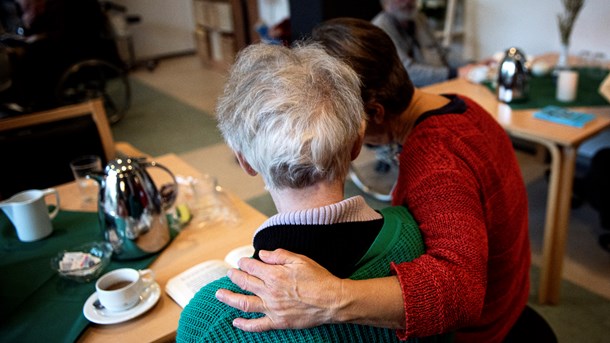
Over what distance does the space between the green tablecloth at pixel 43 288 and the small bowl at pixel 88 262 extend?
0.02 metres

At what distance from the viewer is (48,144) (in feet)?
6.54

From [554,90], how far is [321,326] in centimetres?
219

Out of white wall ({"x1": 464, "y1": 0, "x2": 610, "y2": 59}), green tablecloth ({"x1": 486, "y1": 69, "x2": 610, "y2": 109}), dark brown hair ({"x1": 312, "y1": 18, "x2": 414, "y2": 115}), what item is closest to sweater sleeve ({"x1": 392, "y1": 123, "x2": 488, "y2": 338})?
dark brown hair ({"x1": 312, "y1": 18, "x2": 414, "y2": 115})

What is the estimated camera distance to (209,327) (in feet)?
2.49

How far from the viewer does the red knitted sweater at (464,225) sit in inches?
31.4

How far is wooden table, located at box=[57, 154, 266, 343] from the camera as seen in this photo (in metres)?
1.03

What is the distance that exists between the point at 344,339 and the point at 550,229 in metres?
1.62

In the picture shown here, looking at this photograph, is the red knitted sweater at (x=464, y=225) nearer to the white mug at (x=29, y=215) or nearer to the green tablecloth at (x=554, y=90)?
the white mug at (x=29, y=215)

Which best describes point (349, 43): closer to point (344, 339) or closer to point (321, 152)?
point (321, 152)

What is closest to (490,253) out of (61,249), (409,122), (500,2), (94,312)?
(409,122)

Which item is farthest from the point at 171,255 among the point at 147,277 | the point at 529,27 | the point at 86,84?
the point at 86,84

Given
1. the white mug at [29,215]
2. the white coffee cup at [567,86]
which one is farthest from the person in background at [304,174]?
the white coffee cup at [567,86]

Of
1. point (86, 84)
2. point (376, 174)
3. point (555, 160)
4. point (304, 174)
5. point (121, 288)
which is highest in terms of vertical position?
point (304, 174)

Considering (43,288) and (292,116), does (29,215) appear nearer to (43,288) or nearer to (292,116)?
(43,288)
